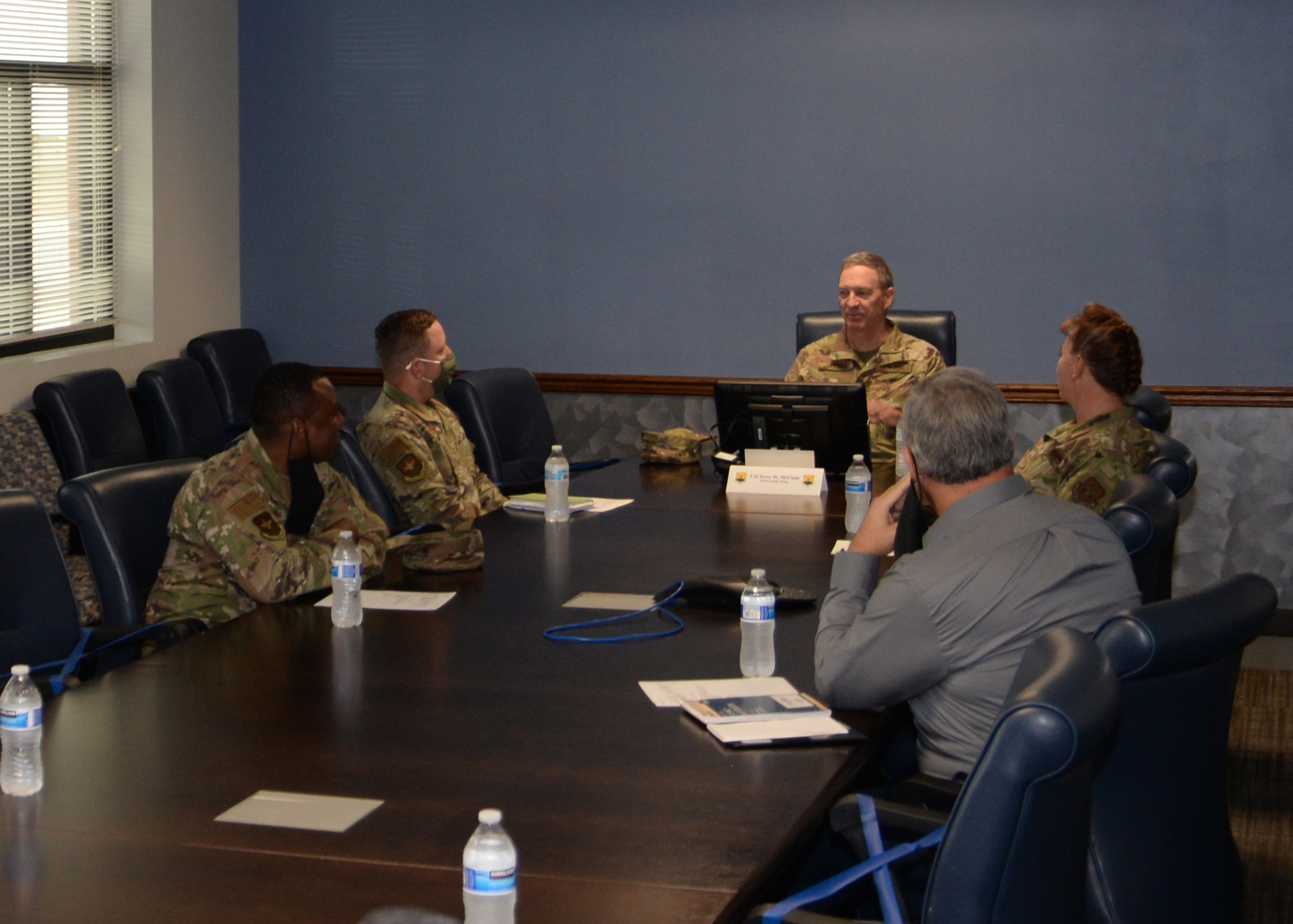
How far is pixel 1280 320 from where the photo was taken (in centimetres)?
601

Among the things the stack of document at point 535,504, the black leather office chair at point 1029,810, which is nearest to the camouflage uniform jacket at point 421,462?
the stack of document at point 535,504

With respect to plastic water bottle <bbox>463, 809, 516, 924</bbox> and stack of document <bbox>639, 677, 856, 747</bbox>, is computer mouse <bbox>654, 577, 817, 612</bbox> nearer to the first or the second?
stack of document <bbox>639, 677, 856, 747</bbox>

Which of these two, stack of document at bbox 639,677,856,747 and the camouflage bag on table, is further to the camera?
the camouflage bag on table

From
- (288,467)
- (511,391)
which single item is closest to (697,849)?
(288,467)

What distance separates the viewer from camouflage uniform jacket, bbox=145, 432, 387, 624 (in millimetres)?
3100

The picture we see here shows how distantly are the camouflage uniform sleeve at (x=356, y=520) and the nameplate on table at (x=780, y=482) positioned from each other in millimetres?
1395

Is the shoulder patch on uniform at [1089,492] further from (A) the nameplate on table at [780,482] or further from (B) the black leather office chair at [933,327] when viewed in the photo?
(B) the black leather office chair at [933,327]

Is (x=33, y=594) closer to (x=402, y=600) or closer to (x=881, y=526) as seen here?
(x=402, y=600)

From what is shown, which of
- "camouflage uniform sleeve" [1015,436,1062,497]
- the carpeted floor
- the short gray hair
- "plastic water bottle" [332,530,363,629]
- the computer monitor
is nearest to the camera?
the short gray hair

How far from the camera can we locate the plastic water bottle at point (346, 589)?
2.86 meters

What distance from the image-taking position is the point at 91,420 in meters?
5.41

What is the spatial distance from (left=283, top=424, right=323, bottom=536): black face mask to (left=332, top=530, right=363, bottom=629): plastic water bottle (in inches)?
21.7

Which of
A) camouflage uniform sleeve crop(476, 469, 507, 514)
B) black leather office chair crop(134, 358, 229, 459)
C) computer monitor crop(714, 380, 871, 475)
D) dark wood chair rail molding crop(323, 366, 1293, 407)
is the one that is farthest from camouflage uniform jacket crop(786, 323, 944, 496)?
black leather office chair crop(134, 358, 229, 459)

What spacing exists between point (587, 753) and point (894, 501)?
95 centimetres
